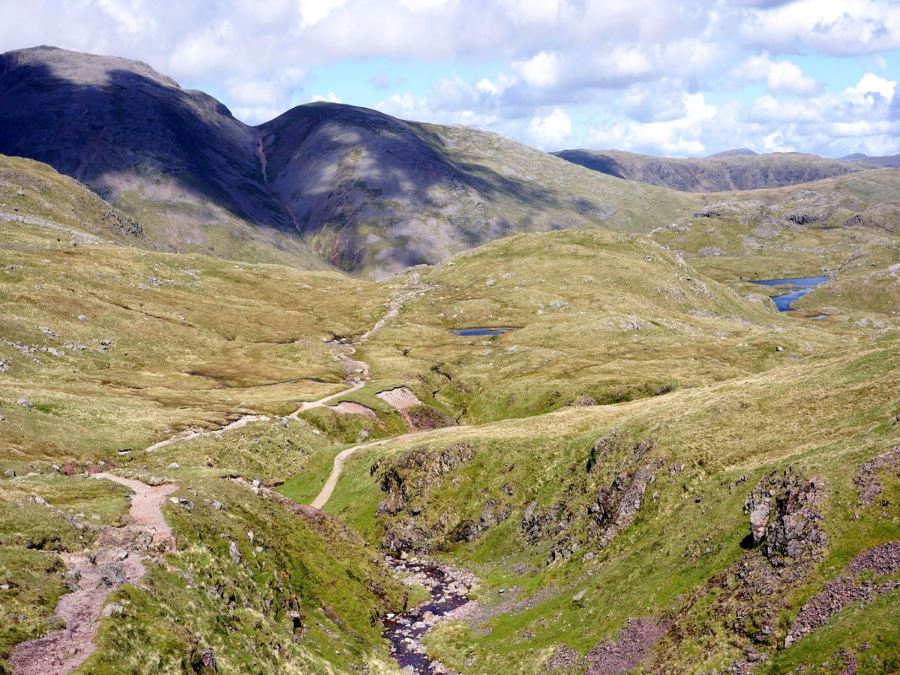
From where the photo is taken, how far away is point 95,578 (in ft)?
124

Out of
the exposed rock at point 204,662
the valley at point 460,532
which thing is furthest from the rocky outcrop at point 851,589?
the exposed rock at point 204,662

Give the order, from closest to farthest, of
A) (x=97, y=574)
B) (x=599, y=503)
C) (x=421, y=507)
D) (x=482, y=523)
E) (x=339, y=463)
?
(x=97, y=574) → (x=599, y=503) → (x=482, y=523) → (x=421, y=507) → (x=339, y=463)

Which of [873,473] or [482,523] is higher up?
[873,473]

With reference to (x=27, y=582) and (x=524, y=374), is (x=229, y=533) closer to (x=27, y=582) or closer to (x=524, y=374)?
(x=27, y=582)

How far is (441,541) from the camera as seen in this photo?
74000 mm

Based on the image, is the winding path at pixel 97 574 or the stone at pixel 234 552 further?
the stone at pixel 234 552

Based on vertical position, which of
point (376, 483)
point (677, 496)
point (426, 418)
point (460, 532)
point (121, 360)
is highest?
point (121, 360)

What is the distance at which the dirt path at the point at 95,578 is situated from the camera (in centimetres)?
2995

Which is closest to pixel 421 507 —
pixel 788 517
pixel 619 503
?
pixel 619 503

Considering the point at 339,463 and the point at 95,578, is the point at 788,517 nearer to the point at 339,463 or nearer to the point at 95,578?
the point at 95,578

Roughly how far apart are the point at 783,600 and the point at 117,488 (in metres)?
48.4

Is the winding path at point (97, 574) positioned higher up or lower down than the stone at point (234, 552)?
higher up

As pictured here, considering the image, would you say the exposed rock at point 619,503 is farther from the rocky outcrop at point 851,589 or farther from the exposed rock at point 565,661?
the rocky outcrop at point 851,589

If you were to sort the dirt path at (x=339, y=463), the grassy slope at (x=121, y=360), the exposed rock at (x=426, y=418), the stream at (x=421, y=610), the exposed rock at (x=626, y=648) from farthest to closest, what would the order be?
the exposed rock at (x=426, y=418)
the grassy slope at (x=121, y=360)
the dirt path at (x=339, y=463)
the stream at (x=421, y=610)
the exposed rock at (x=626, y=648)
